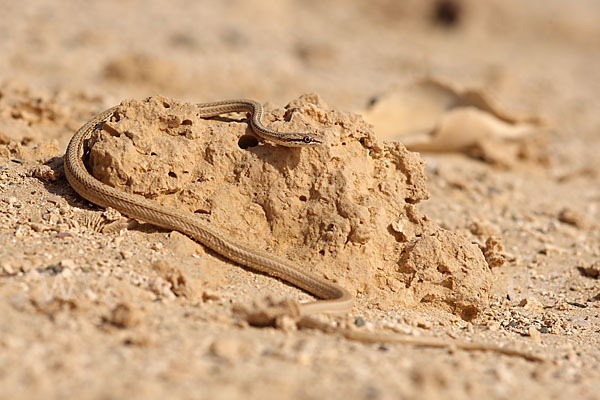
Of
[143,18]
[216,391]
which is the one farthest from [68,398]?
[143,18]

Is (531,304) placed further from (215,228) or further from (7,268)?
(7,268)

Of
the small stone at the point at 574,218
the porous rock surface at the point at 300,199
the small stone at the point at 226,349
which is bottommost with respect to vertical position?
the small stone at the point at 226,349

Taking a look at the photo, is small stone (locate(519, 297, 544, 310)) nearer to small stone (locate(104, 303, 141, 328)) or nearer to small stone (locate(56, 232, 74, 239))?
small stone (locate(104, 303, 141, 328))

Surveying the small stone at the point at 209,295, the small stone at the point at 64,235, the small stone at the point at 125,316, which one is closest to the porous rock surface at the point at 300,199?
the small stone at the point at 64,235

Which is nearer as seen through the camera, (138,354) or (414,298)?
(138,354)

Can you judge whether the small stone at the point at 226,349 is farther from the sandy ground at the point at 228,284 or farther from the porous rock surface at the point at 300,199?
the porous rock surface at the point at 300,199

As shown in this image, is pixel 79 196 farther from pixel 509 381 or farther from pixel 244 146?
pixel 509 381
